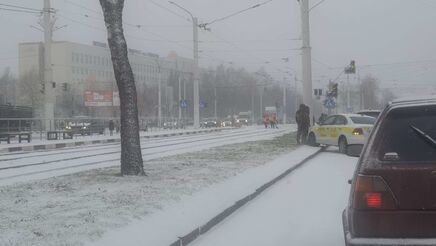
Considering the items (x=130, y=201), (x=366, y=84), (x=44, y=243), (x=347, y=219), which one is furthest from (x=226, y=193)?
(x=366, y=84)

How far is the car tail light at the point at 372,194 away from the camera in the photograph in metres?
4.29

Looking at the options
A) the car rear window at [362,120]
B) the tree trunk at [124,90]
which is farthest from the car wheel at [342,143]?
the tree trunk at [124,90]

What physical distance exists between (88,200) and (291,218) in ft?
10.2

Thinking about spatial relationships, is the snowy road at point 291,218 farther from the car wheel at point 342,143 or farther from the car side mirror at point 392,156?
the car wheel at point 342,143

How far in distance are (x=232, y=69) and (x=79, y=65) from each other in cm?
3337

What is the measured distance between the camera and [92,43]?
103 meters

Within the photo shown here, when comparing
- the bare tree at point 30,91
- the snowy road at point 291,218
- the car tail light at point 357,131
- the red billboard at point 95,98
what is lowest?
the snowy road at point 291,218

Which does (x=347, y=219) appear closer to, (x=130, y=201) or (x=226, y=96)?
(x=130, y=201)

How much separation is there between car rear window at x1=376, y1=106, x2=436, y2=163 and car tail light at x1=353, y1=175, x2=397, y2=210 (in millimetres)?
193

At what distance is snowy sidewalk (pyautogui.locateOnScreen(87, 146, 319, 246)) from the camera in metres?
6.70

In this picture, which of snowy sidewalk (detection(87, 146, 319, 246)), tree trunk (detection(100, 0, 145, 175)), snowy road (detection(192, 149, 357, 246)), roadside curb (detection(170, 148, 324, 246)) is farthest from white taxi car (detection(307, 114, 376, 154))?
tree trunk (detection(100, 0, 145, 175))

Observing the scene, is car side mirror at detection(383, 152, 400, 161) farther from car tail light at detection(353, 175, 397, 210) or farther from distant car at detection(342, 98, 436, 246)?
car tail light at detection(353, 175, 397, 210)

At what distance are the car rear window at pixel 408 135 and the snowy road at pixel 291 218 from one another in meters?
2.81

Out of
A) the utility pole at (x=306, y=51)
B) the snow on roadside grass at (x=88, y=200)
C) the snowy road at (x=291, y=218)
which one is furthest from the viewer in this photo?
the utility pole at (x=306, y=51)
